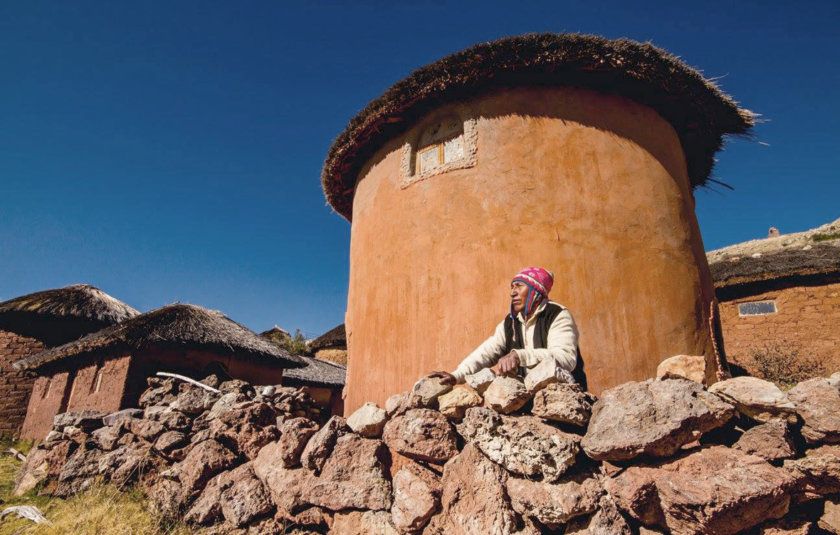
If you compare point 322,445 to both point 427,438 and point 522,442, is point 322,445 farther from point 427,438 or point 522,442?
point 522,442

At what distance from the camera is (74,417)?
5.43 m

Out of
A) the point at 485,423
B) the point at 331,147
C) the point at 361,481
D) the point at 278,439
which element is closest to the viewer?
the point at 485,423

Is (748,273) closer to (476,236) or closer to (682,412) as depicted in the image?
(476,236)

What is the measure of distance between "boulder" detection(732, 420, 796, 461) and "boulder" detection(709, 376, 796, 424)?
0.13 feet

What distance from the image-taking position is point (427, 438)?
267 centimetres

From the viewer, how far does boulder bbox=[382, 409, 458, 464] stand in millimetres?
2643

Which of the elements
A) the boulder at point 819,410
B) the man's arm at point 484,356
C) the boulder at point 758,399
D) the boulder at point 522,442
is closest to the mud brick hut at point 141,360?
the man's arm at point 484,356

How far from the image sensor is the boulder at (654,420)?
2027 millimetres

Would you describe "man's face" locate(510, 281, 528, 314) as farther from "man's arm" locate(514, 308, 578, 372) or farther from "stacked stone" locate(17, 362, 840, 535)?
"stacked stone" locate(17, 362, 840, 535)

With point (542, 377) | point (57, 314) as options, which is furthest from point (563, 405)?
point (57, 314)

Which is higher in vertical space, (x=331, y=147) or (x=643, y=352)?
(x=331, y=147)

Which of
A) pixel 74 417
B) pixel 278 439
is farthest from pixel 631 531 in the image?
pixel 74 417

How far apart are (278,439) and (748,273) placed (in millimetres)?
12681

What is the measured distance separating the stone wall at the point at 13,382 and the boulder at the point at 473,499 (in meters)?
16.7
